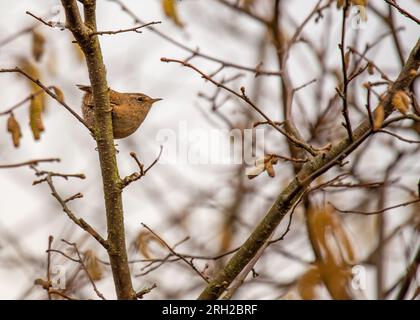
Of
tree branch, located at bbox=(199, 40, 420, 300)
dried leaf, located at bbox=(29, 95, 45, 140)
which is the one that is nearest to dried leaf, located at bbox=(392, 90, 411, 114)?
tree branch, located at bbox=(199, 40, 420, 300)

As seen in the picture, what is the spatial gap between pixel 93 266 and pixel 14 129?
2.49 feet

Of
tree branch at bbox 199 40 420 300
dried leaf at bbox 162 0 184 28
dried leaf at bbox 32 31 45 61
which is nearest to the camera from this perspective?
tree branch at bbox 199 40 420 300

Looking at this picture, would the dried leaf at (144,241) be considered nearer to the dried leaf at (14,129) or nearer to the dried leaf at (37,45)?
the dried leaf at (14,129)

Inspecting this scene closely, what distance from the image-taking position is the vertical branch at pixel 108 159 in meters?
3.00

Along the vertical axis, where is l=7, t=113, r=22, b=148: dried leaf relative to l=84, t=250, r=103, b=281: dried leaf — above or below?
above

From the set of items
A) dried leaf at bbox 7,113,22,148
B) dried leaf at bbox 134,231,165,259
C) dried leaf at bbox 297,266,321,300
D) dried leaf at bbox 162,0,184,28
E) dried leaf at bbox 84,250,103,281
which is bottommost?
dried leaf at bbox 297,266,321,300

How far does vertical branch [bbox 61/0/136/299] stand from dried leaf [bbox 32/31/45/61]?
1.49 meters

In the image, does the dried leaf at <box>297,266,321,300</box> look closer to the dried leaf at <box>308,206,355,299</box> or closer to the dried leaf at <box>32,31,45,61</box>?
the dried leaf at <box>308,206,355,299</box>

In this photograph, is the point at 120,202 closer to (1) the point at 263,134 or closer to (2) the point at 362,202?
(1) the point at 263,134

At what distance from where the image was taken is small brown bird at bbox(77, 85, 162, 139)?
3.42m

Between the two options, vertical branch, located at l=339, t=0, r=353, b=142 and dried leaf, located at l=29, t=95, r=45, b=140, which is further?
dried leaf, located at l=29, t=95, r=45, b=140

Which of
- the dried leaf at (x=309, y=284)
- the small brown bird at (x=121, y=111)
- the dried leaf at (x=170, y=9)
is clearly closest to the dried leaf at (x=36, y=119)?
the small brown bird at (x=121, y=111)
